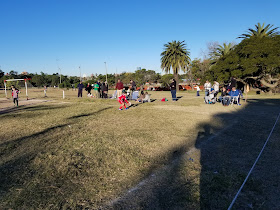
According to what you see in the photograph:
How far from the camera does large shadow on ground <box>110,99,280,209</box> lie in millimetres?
2637

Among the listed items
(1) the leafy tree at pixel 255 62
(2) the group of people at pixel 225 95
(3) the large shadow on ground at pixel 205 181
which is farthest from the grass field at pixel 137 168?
(1) the leafy tree at pixel 255 62

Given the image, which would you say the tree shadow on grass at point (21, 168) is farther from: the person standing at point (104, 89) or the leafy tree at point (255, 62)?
the leafy tree at point (255, 62)

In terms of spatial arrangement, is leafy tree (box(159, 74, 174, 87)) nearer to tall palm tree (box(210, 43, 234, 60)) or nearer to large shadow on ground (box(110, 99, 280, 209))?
tall palm tree (box(210, 43, 234, 60))

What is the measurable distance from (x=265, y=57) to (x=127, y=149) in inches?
1071

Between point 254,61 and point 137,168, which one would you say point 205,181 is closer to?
point 137,168

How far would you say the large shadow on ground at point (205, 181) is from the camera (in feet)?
8.65

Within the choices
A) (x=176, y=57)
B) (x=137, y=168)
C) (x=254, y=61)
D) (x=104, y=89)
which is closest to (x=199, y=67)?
(x=176, y=57)

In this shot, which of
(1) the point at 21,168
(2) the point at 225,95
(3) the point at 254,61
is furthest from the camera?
(3) the point at 254,61

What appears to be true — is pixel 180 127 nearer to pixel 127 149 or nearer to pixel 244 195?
pixel 127 149

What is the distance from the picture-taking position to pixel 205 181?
3203 mm

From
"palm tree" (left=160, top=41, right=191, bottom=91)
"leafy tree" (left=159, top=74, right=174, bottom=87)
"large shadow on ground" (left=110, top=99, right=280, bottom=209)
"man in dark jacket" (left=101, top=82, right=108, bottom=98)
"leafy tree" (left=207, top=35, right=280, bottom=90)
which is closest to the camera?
"large shadow on ground" (left=110, top=99, right=280, bottom=209)

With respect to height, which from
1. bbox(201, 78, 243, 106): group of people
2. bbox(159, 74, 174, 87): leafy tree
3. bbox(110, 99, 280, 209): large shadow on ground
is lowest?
bbox(110, 99, 280, 209): large shadow on ground

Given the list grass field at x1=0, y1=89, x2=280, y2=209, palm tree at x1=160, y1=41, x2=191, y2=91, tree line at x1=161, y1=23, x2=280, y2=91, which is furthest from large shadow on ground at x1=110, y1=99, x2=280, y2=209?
palm tree at x1=160, y1=41, x2=191, y2=91

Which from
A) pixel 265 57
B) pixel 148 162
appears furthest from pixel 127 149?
pixel 265 57
